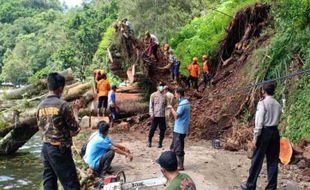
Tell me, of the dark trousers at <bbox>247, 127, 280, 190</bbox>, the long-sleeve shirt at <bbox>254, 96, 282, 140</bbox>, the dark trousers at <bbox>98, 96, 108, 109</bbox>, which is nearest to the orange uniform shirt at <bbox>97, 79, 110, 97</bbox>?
the dark trousers at <bbox>98, 96, 108, 109</bbox>

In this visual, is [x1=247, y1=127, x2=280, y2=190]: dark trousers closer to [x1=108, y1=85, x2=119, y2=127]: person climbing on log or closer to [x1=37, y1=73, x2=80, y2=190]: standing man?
[x1=37, y1=73, x2=80, y2=190]: standing man

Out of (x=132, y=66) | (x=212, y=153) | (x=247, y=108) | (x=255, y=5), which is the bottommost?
(x=212, y=153)

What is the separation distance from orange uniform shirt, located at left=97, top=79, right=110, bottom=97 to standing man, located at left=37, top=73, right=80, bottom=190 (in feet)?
33.5

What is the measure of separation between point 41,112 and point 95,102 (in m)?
12.5

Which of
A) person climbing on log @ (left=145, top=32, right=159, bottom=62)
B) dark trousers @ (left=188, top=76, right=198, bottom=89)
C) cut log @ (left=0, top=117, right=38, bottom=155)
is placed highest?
person climbing on log @ (left=145, top=32, right=159, bottom=62)

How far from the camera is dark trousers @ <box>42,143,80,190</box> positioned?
19.8 ft

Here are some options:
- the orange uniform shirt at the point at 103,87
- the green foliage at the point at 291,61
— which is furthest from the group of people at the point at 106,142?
the orange uniform shirt at the point at 103,87

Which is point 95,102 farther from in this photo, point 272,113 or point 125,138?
point 272,113

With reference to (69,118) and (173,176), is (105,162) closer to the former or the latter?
(69,118)

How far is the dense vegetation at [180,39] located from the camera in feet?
43.1

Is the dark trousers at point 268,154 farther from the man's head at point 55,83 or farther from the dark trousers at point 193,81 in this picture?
the dark trousers at point 193,81

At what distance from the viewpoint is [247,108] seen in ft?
47.5

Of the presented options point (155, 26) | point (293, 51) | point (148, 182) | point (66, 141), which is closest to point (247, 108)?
point (293, 51)

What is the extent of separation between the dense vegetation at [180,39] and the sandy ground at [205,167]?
189 cm
